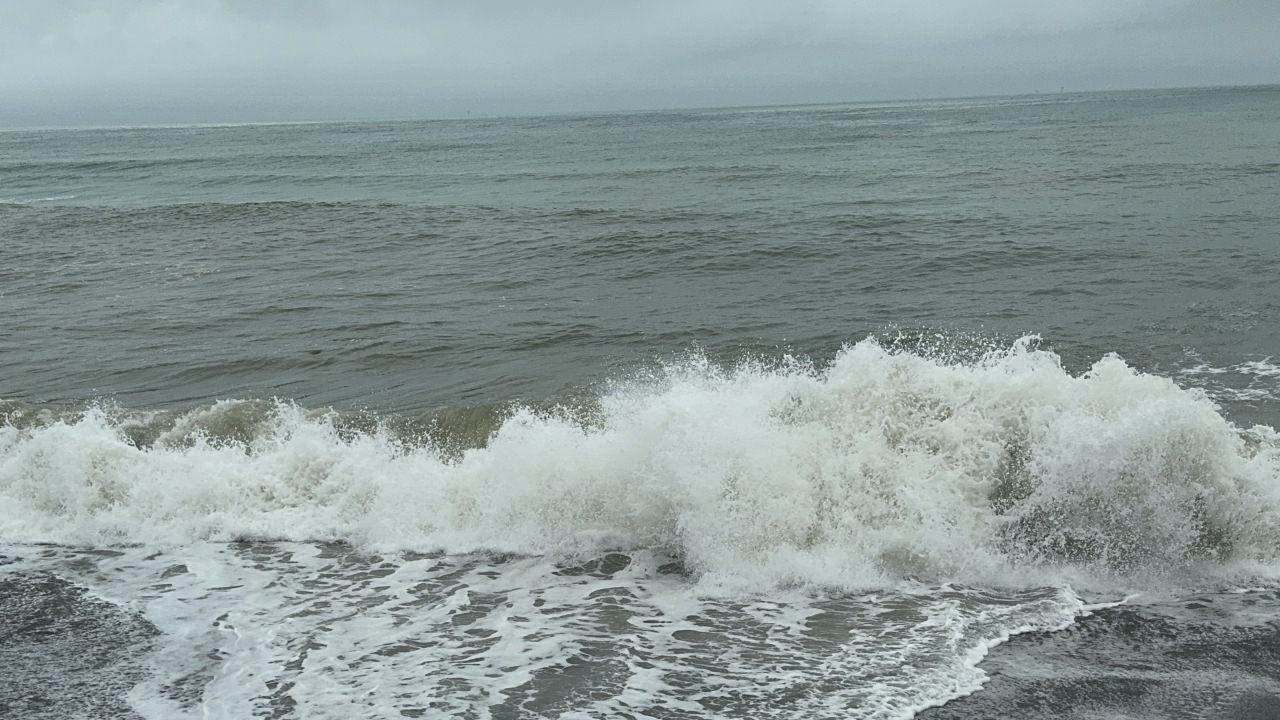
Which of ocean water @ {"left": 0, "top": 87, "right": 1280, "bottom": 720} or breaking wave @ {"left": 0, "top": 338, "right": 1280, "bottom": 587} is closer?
ocean water @ {"left": 0, "top": 87, "right": 1280, "bottom": 720}

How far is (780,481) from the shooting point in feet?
25.1

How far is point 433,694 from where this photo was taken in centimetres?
547

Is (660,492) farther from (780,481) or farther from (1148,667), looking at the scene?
(1148,667)

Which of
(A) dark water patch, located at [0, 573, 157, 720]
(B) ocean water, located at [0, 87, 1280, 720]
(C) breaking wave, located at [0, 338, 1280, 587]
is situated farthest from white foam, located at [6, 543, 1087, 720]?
(C) breaking wave, located at [0, 338, 1280, 587]

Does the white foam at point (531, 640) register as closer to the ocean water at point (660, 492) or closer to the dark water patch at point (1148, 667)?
the ocean water at point (660, 492)

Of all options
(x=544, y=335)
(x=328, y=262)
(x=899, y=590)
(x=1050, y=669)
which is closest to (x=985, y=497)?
(x=899, y=590)

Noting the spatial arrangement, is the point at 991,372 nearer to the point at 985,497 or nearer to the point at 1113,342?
the point at 985,497

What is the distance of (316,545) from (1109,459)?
6.10m

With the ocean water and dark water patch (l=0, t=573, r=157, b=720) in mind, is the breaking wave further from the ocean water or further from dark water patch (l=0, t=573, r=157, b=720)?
dark water patch (l=0, t=573, r=157, b=720)

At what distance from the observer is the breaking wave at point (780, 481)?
6.98 m

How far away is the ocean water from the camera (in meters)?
5.59

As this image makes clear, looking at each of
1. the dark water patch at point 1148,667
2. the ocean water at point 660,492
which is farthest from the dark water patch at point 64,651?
the dark water patch at point 1148,667

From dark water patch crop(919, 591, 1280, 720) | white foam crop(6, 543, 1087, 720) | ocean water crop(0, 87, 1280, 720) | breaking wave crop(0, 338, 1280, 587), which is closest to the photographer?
dark water patch crop(919, 591, 1280, 720)

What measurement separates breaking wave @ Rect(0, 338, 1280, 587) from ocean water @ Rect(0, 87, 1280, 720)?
0.09 ft
